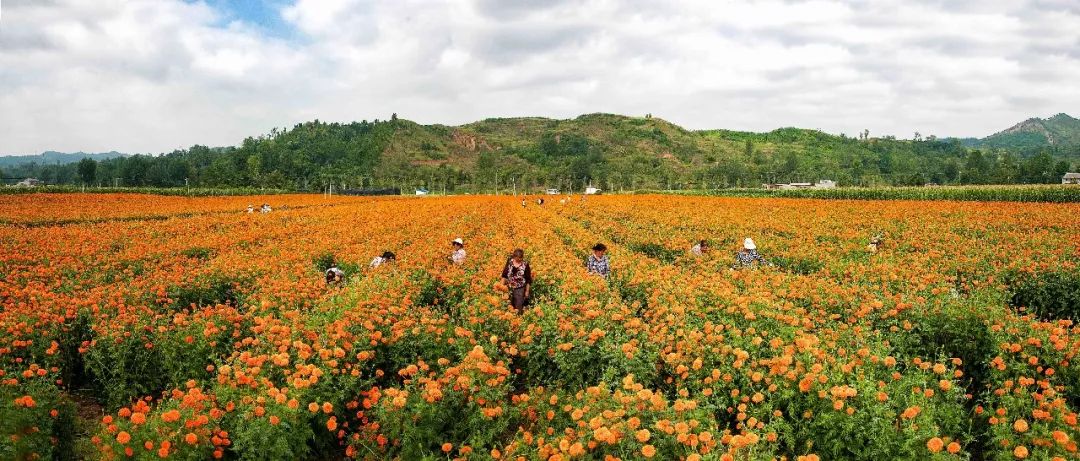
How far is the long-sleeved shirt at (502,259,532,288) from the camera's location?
33.9ft

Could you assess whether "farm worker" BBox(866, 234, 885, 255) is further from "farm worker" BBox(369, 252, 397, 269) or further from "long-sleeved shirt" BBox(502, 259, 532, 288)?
"farm worker" BBox(369, 252, 397, 269)

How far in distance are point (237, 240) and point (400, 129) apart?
150 meters

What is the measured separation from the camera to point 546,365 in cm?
721

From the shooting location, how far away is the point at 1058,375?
5.67 meters

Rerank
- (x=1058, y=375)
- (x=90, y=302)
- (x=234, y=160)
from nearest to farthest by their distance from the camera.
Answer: (x=1058, y=375) → (x=90, y=302) → (x=234, y=160)

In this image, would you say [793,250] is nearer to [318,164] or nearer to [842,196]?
[842,196]

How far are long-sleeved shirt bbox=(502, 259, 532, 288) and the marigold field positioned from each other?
28 centimetres

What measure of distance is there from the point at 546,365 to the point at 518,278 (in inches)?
129

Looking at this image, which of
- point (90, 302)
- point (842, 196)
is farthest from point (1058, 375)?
point (842, 196)

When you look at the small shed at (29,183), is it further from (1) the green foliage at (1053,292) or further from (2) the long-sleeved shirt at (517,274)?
(1) the green foliage at (1053,292)

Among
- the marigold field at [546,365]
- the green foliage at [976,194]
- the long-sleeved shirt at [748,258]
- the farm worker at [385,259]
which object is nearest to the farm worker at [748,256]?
the long-sleeved shirt at [748,258]

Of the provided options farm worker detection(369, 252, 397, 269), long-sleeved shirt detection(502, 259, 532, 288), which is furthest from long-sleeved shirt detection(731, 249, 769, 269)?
farm worker detection(369, 252, 397, 269)

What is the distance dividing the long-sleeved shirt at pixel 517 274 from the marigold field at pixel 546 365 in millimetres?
282

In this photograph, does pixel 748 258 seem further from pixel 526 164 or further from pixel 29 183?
pixel 526 164
